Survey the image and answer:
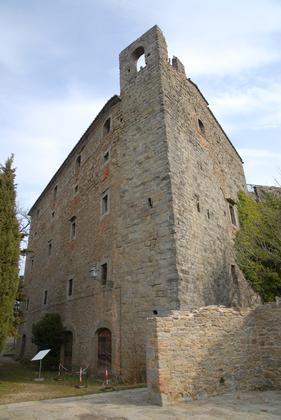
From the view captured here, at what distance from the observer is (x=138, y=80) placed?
14.1 m

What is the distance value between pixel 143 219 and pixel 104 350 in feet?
16.8

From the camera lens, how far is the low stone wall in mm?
6754

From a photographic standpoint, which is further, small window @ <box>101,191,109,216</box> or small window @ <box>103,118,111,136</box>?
small window @ <box>103,118,111,136</box>

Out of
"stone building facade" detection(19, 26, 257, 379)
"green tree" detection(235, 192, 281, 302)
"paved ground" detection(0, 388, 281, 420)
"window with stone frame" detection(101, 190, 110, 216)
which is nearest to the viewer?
"paved ground" detection(0, 388, 281, 420)

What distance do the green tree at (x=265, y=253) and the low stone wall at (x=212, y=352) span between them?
11.5ft

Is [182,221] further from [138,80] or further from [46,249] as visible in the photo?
[46,249]

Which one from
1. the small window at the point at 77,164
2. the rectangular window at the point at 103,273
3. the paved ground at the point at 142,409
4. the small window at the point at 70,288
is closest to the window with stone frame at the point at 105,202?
the rectangular window at the point at 103,273

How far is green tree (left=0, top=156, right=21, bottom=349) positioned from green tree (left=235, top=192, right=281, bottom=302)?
907 centimetres

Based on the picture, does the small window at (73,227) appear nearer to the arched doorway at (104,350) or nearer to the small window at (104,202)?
the small window at (104,202)

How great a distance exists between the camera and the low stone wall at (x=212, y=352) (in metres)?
6.75

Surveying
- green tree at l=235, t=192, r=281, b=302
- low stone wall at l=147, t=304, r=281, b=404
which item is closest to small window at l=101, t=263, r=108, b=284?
low stone wall at l=147, t=304, r=281, b=404

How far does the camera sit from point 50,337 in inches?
572

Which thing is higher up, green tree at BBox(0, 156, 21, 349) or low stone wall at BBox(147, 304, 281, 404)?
green tree at BBox(0, 156, 21, 349)

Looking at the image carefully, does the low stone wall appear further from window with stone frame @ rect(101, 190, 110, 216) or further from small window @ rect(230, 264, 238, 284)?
window with stone frame @ rect(101, 190, 110, 216)
